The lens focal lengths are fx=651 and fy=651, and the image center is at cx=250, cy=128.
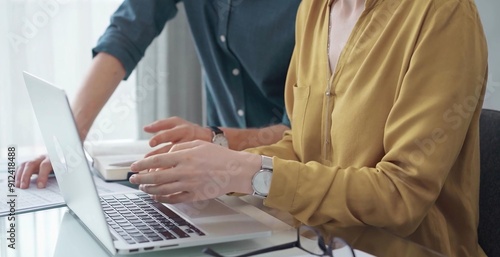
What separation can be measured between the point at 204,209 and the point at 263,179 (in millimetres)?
111

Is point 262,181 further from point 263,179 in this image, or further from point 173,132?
point 173,132

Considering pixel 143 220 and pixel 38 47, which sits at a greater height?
pixel 38 47

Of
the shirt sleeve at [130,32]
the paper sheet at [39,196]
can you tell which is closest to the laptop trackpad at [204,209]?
the paper sheet at [39,196]

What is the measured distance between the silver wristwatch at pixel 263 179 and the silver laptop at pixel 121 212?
4cm

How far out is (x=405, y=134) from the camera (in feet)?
2.79

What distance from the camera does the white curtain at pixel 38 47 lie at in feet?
6.91

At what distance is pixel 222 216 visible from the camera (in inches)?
34.3

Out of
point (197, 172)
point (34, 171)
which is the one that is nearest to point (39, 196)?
point (34, 171)

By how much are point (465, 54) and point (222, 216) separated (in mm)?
384

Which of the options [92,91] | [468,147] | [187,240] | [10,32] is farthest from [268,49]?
[10,32]

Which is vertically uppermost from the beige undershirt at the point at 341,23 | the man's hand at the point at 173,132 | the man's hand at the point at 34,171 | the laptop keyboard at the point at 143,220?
the beige undershirt at the point at 341,23

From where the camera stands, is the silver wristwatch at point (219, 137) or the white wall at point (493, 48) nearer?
the silver wristwatch at point (219, 137)

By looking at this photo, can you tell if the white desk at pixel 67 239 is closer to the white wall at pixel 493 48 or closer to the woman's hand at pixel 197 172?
the woman's hand at pixel 197 172

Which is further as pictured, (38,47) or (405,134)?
(38,47)
